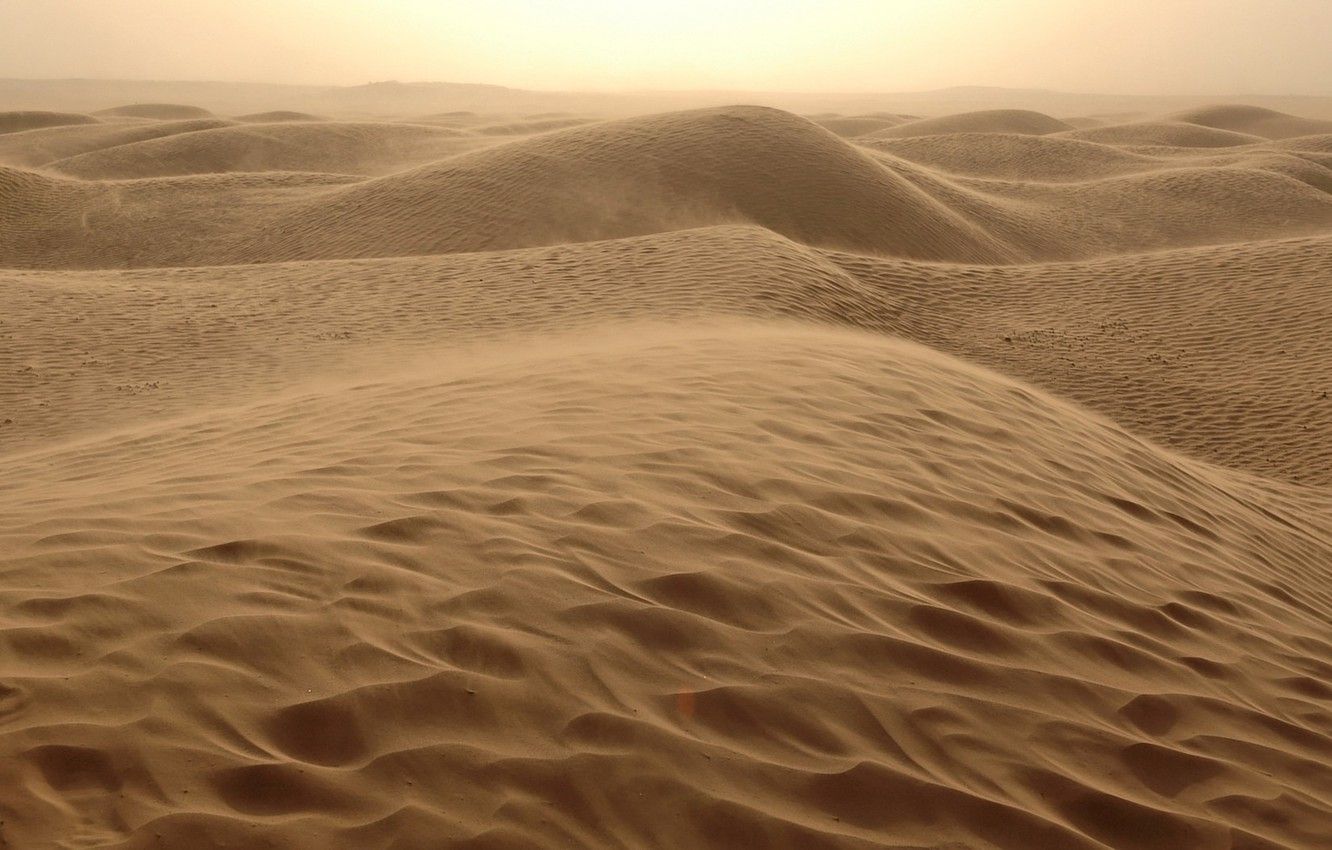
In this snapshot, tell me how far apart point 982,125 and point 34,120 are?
136 ft

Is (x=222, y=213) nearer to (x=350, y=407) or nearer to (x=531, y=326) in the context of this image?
(x=531, y=326)

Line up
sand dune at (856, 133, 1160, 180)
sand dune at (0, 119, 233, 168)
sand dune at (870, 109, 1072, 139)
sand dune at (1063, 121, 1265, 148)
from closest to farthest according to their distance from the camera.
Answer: sand dune at (856, 133, 1160, 180)
sand dune at (0, 119, 233, 168)
sand dune at (1063, 121, 1265, 148)
sand dune at (870, 109, 1072, 139)

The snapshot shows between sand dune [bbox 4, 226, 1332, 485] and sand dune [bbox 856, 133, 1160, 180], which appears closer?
sand dune [bbox 4, 226, 1332, 485]

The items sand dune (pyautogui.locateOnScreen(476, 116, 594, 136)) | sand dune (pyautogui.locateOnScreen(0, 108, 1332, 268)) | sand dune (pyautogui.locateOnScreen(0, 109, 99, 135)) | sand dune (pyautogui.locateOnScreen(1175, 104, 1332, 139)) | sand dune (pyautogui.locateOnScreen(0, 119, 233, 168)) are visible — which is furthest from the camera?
sand dune (pyautogui.locateOnScreen(1175, 104, 1332, 139))

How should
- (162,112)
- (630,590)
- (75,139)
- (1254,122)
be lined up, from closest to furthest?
1. (630,590)
2. (75,139)
3. (1254,122)
4. (162,112)

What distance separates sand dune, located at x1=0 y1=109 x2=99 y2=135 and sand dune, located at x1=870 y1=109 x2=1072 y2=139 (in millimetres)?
34095

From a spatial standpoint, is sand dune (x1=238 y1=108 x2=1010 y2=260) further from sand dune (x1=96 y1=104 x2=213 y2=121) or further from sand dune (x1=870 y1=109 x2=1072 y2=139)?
sand dune (x1=96 y1=104 x2=213 y2=121)

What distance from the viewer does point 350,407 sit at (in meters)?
6.96

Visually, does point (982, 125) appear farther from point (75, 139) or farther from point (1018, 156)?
point (75, 139)

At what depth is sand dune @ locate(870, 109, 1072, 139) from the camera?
156 ft

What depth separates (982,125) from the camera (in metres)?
51.1

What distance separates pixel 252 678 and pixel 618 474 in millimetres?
2078

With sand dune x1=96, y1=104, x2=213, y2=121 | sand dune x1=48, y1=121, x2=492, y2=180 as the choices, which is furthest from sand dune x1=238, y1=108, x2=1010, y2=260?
sand dune x1=96, y1=104, x2=213, y2=121

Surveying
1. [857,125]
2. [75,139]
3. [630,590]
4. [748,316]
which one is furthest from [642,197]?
[857,125]
